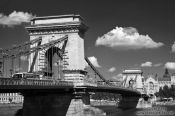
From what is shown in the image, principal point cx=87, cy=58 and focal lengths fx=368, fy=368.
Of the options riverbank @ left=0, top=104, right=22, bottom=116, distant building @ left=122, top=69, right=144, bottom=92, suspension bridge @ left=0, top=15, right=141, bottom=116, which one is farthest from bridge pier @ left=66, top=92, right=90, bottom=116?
distant building @ left=122, top=69, right=144, bottom=92

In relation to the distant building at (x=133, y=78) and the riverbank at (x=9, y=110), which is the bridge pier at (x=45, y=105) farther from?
the distant building at (x=133, y=78)

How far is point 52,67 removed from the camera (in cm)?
5666

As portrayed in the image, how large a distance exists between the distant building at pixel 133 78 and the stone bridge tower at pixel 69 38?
83.5 meters

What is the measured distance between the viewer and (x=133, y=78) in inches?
5527

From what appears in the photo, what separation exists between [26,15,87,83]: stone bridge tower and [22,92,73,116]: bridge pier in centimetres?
408

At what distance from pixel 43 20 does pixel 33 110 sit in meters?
13.8

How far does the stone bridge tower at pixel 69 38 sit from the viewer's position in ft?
173

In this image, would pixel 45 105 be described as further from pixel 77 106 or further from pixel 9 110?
pixel 9 110

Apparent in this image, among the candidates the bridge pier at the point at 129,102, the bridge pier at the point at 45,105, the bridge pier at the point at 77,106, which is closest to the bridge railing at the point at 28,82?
the bridge pier at the point at 45,105

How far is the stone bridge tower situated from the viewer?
2077 inches

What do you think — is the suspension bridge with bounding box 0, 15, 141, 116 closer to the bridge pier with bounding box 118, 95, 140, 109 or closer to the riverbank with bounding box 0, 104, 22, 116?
the riverbank with bounding box 0, 104, 22, 116

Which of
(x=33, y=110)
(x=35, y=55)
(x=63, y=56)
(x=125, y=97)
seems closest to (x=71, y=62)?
(x=63, y=56)

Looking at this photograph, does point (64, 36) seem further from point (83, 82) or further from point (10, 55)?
point (10, 55)

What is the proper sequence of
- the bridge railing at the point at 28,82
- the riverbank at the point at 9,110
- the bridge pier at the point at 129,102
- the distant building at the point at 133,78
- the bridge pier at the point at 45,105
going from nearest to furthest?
the bridge railing at the point at 28,82 < the bridge pier at the point at 45,105 < the riverbank at the point at 9,110 < the bridge pier at the point at 129,102 < the distant building at the point at 133,78
